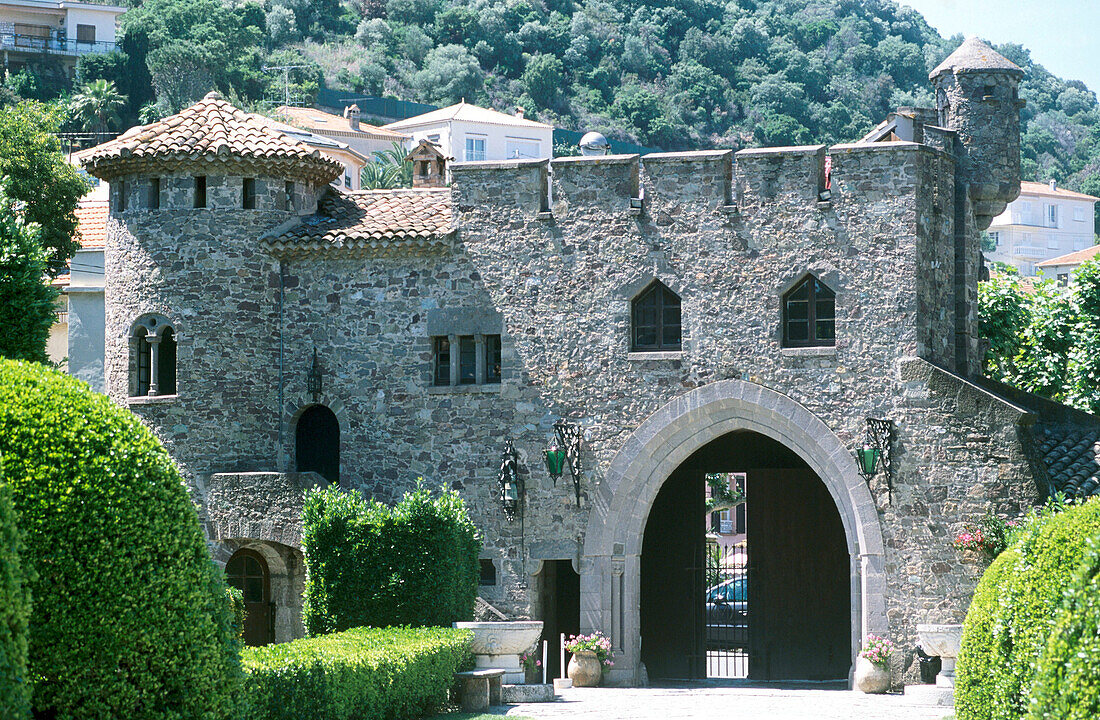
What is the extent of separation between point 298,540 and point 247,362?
304 cm

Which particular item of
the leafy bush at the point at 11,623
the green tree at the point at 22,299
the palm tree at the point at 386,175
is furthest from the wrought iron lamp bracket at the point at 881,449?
the palm tree at the point at 386,175

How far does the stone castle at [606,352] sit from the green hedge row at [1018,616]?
8.43m

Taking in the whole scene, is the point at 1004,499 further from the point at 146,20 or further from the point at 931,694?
the point at 146,20

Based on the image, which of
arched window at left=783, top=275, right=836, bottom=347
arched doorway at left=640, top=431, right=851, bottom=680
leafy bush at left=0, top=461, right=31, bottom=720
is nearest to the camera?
leafy bush at left=0, top=461, right=31, bottom=720

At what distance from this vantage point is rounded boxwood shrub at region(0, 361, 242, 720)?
1027 centimetres

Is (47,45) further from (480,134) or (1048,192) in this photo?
(1048,192)

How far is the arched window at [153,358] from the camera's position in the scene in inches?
925

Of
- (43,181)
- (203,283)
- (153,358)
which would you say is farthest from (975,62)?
(43,181)

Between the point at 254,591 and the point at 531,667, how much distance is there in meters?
5.25

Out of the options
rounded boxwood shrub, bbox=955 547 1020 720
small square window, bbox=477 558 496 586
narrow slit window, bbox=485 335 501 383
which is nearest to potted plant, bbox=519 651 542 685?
small square window, bbox=477 558 496 586

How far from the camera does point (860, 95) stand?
98.2 meters

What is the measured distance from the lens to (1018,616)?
11562 mm

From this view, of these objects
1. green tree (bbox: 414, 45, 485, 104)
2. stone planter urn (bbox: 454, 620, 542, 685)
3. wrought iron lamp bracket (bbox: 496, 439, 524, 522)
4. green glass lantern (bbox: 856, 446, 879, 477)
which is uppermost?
green tree (bbox: 414, 45, 485, 104)

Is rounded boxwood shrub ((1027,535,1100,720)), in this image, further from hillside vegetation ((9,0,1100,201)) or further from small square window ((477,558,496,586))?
hillside vegetation ((9,0,1100,201))
